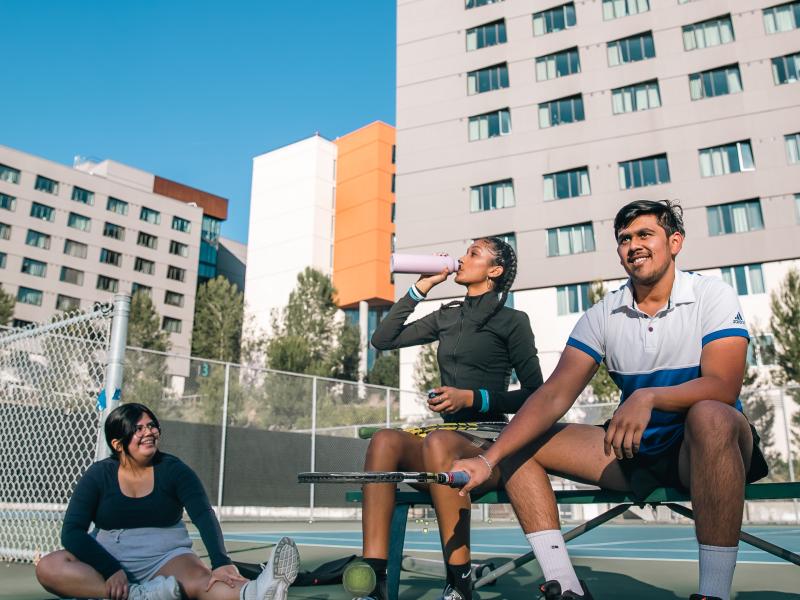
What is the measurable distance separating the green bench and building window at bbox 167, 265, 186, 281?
55.7 m

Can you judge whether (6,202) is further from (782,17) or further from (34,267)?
(782,17)

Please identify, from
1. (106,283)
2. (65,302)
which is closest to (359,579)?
(65,302)

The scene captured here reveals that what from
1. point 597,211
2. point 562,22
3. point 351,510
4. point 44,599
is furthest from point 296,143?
point 44,599

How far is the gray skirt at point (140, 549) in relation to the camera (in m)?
2.97

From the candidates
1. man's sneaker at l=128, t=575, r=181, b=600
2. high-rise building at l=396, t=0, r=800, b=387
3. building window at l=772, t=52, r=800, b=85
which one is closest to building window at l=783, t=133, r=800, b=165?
high-rise building at l=396, t=0, r=800, b=387

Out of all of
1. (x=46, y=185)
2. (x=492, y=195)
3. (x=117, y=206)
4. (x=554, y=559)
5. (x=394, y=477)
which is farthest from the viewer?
(x=117, y=206)

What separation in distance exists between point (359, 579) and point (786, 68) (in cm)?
2996

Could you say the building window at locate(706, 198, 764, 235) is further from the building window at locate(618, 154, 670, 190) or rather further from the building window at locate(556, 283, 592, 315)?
the building window at locate(556, 283, 592, 315)

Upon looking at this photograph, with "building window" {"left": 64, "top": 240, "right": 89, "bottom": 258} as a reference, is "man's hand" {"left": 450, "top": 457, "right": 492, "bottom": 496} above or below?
below

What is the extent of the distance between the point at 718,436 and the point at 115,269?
2172 inches

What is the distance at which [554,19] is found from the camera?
104 ft

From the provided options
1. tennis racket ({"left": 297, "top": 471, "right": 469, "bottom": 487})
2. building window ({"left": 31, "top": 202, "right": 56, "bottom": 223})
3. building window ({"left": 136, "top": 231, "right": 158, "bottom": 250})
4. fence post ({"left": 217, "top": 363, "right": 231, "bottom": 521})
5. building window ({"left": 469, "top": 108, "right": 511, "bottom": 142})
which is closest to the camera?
tennis racket ({"left": 297, "top": 471, "right": 469, "bottom": 487})

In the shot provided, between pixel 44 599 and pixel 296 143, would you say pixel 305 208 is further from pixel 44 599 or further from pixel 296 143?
pixel 44 599

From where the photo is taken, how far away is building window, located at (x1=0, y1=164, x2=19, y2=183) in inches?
1874
